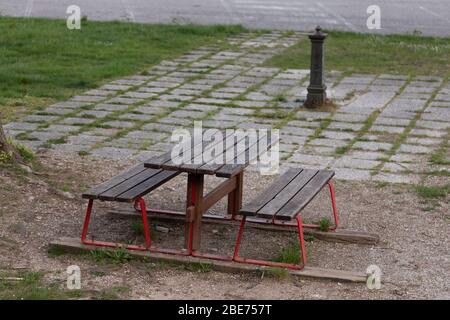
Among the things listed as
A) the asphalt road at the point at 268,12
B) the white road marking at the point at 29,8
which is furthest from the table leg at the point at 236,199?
the white road marking at the point at 29,8

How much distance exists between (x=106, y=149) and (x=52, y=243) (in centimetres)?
287

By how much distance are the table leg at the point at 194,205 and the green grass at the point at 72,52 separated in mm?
4637

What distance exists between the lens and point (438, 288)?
21.0 ft

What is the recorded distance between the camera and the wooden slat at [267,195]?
6571mm

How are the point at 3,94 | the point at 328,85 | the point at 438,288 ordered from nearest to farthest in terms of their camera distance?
1. the point at 438,288
2. the point at 3,94
3. the point at 328,85

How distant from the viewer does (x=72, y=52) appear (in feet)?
47.1

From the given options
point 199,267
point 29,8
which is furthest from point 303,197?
point 29,8

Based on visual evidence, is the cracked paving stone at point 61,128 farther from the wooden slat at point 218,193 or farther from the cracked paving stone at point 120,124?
the wooden slat at point 218,193

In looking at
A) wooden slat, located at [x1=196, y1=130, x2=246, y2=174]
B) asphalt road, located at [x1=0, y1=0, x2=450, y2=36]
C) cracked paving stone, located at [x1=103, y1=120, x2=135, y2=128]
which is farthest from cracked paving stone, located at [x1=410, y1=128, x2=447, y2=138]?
asphalt road, located at [x1=0, y1=0, x2=450, y2=36]

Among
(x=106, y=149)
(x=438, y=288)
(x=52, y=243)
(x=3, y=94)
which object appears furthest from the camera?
(x=3, y=94)

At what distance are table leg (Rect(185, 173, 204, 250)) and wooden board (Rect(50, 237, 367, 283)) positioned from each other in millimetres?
182

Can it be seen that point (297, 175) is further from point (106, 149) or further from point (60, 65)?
point (60, 65)

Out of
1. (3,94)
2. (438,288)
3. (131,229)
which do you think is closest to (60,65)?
(3,94)

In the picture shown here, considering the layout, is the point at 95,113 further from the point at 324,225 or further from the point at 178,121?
the point at 324,225
